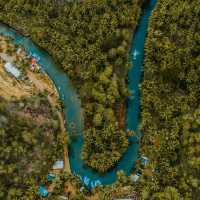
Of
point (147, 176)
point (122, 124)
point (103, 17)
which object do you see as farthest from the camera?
point (103, 17)

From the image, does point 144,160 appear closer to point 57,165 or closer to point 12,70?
point 57,165

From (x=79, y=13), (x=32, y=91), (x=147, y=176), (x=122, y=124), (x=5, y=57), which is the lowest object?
(x=147, y=176)

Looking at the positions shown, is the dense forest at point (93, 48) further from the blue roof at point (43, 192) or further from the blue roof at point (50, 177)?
the blue roof at point (43, 192)

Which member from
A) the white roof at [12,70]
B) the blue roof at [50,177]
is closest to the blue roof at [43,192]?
the blue roof at [50,177]

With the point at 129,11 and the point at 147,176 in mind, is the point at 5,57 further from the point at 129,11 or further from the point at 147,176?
the point at 147,176

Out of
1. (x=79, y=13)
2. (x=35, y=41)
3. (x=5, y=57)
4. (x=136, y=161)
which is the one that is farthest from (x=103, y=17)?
(x=136, y=161)

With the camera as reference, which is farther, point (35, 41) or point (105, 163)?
point (35, 41)
